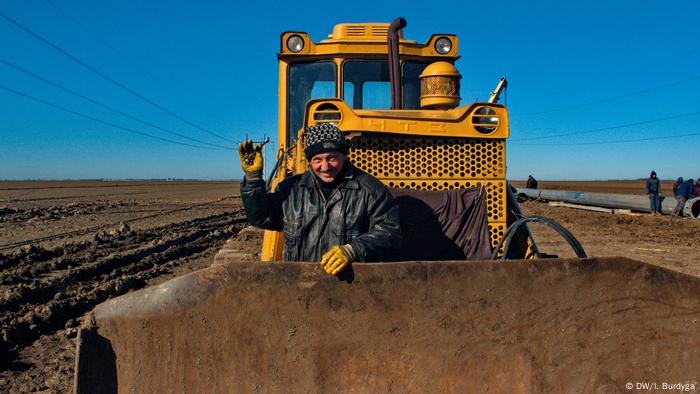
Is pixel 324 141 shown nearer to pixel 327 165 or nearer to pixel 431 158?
pixel 327 165

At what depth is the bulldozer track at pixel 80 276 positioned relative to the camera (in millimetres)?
5988

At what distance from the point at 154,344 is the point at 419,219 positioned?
81.9 inches

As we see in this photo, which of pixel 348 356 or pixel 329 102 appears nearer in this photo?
pixel 348 356

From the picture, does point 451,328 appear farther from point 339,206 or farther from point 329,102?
point 329,102

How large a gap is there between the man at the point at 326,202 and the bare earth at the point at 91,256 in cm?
227

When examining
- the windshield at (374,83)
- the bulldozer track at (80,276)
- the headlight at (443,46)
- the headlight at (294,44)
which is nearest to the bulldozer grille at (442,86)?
the windshield at (374,83)

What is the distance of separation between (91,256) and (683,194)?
59.4 feet

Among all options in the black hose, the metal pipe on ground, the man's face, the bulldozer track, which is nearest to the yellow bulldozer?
the black hose

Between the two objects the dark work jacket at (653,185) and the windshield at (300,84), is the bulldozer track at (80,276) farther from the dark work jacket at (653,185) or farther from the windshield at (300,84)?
the dark work jacket at (653,185)

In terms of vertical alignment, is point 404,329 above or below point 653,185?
below

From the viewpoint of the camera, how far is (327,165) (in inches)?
131

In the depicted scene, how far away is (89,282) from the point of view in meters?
8.27

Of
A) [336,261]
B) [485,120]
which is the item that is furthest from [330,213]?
[485,120]

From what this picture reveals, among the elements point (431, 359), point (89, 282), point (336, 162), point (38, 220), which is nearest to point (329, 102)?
point (336, 162)
